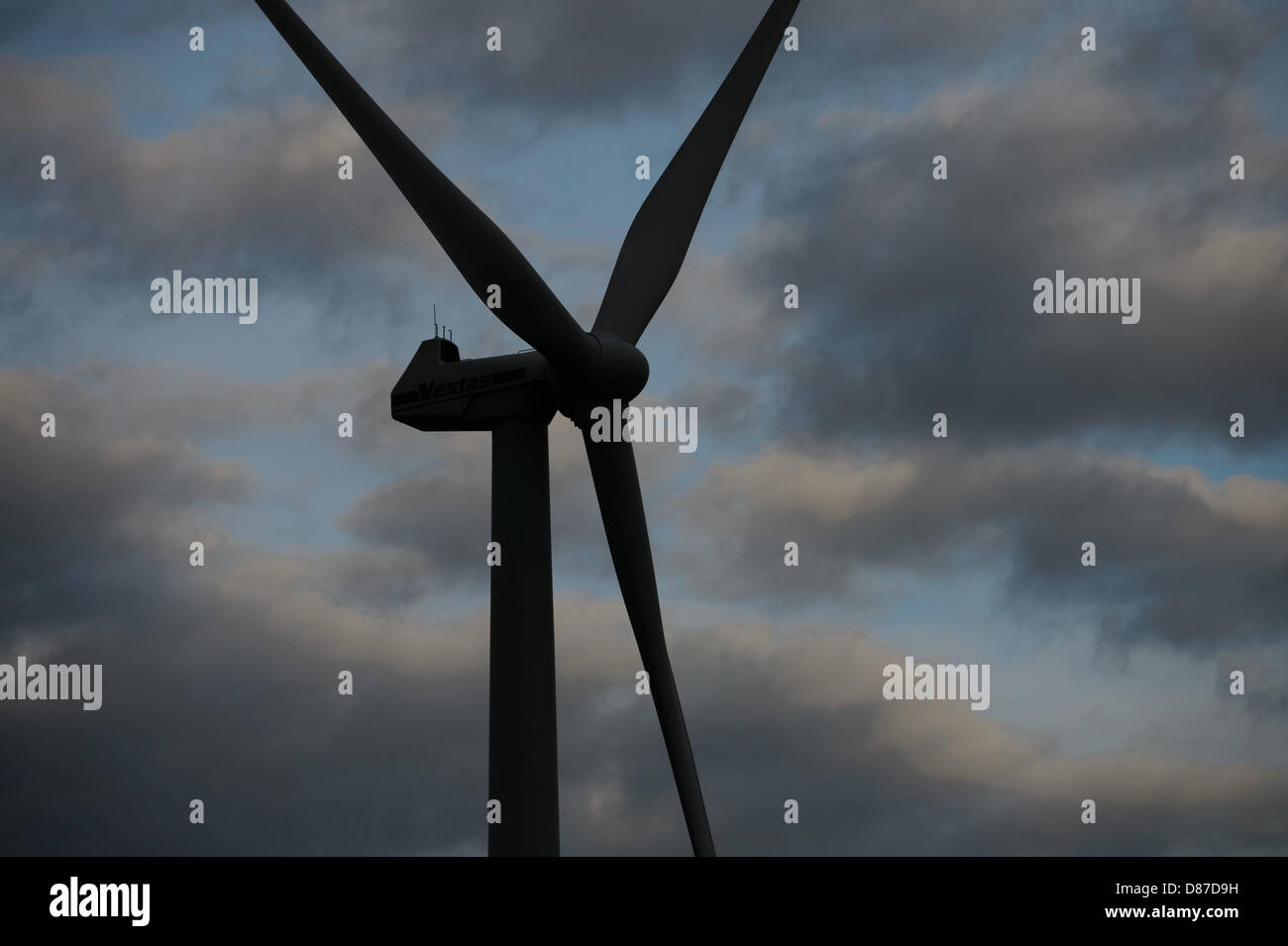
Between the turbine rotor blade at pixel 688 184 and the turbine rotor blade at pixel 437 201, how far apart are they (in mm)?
4887

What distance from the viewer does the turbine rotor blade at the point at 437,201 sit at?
23375 mm

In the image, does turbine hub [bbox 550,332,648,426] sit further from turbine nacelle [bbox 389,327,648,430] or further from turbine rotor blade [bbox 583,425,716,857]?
turbine rotor blade [bbox 583,425,716,857]

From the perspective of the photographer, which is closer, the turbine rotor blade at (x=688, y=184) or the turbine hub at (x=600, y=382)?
the turbine hub at (x=600, y=382)

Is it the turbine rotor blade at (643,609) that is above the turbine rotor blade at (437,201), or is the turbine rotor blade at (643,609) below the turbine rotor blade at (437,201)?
below

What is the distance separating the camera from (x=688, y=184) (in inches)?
1184

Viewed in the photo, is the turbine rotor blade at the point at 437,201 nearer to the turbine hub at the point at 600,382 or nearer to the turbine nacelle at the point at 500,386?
the turbine hub at the point at 600,382

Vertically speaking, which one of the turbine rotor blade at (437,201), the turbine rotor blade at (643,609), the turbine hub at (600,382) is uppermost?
the turbine rotor blade at (437,201)

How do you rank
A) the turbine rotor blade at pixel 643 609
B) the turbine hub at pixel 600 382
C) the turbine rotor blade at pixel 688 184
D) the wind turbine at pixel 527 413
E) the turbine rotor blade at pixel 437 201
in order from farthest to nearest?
the turbine rotor blade at pixel 688 184 → the turbine rotor blade at pixel 643 609 → the turbine hub at pixel 600 382 → the wind turbine at pixel 527 413 → the turbine rotor blade at pixel 437 201

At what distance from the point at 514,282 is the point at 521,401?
3388 mm

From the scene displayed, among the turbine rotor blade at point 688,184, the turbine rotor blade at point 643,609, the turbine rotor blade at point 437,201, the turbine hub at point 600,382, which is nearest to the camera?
the turbine rotor blade at point 437,201

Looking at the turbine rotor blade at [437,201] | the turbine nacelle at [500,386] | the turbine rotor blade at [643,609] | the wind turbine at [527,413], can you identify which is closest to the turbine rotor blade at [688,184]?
the wind turbine at [527,413]

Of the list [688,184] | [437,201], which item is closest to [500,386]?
[437,201]

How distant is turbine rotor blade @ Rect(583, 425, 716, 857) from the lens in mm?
27344
